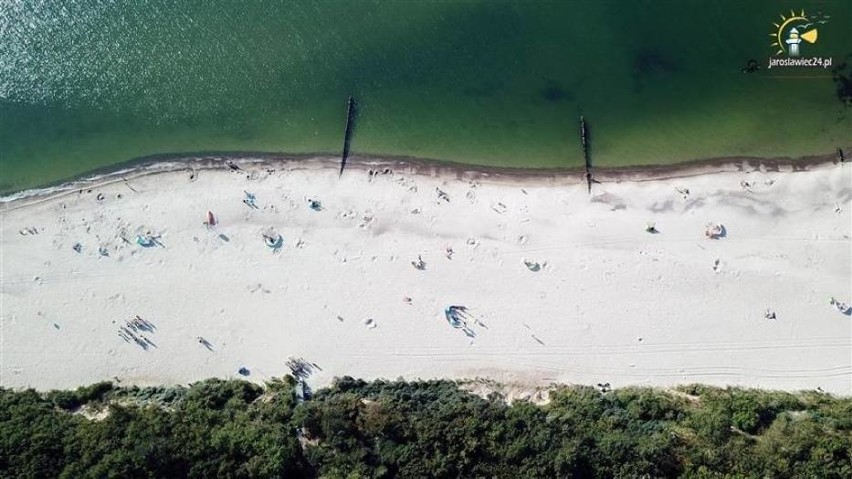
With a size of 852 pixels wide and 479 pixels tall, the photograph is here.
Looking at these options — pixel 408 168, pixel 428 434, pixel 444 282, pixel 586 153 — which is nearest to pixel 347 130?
pixel 408 168

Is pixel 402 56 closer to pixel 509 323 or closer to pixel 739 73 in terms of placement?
pixel 509 323

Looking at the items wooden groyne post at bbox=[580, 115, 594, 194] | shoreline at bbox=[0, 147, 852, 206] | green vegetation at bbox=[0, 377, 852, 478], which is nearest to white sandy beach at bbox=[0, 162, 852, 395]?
shoreline at bbox=[0, 147, 852, 206]

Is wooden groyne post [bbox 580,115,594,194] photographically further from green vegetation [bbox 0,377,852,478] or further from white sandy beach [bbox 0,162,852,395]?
green vegetation [bbox 0,377,852,478]

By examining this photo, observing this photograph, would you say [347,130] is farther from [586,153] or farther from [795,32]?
[795,32]

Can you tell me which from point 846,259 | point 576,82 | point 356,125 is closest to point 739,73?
point 576,82

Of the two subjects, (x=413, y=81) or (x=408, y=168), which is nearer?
(x=408, y=168)

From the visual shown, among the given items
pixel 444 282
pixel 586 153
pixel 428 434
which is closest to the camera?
pixel 428 434

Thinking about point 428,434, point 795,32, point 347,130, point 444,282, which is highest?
point 795,32
